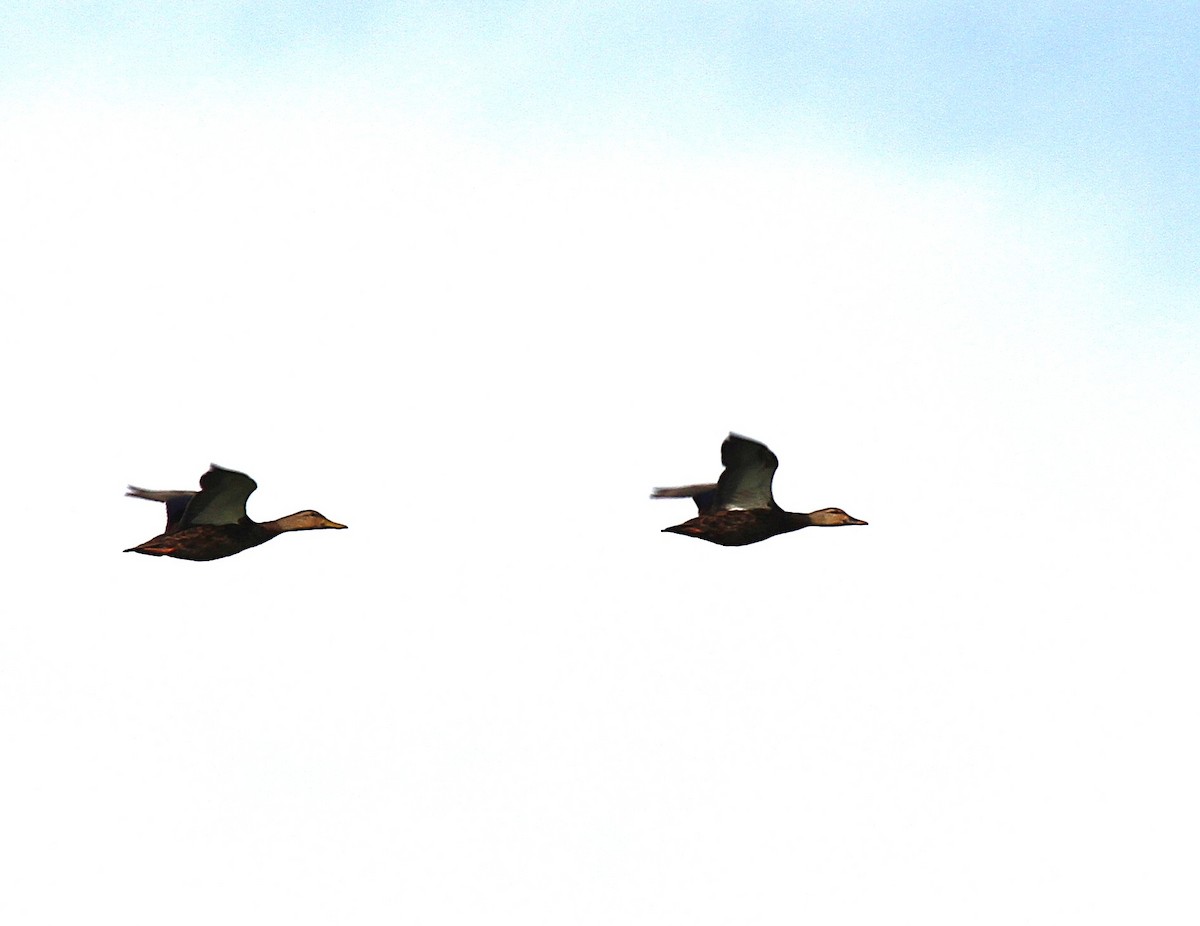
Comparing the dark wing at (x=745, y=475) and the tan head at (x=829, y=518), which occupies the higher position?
the dark wing at (x=745, y=475)

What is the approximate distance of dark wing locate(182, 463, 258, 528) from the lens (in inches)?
1209

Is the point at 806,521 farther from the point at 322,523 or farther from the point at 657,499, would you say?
the point at 322,523

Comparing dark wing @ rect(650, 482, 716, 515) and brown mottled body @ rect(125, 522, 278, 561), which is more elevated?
dark wing @ rect(650, 482, 716, 515)

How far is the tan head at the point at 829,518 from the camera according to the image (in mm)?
34125

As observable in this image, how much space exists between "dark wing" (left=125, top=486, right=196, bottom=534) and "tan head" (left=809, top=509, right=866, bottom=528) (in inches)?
402

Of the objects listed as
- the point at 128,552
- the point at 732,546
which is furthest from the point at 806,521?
the point at 128,552

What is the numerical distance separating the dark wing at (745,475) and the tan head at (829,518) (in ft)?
3.77

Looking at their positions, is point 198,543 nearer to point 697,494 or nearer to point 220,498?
point 220,498

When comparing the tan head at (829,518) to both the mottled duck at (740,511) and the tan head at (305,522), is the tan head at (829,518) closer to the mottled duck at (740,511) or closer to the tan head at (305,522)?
the mottled duck at (740,511)

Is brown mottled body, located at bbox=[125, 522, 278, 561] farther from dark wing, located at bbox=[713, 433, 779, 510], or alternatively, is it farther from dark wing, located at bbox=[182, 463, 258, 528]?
dark wing, located at bbox=[713, 433, 779, 510]

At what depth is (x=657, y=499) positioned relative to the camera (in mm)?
33688

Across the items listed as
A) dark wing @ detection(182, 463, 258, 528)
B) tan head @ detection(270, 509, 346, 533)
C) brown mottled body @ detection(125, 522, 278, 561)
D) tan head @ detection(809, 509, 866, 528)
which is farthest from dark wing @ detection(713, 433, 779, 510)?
brown mottled body @ detection(125, 522, 278, 561)

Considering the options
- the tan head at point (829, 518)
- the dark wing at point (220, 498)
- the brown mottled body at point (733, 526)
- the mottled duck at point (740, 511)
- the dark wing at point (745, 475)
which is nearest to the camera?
the dark wing at point (220, 498)

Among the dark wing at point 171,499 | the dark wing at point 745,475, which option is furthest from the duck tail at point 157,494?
the dark wing at point 745,475
